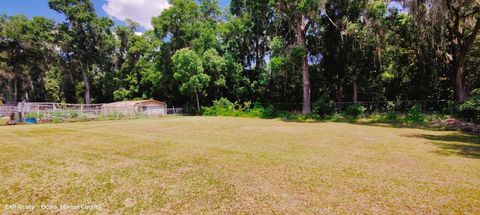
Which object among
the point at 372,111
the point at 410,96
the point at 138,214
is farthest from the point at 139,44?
the point at 138,214

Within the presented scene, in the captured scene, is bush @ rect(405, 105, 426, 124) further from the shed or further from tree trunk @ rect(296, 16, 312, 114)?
the shed

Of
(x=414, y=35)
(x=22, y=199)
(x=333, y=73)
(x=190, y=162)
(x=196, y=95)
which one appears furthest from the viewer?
(x=196, y=95)

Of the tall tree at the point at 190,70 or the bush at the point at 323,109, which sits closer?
the bush at the point at 323,109

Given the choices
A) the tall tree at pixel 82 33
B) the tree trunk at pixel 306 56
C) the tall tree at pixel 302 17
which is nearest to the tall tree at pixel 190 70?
the tall tree at pixel 302 17

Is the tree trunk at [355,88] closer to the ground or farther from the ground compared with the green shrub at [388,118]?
farther from the ground

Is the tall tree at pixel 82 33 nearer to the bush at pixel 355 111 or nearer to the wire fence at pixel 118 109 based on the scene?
the wire fence at pixel 118 109

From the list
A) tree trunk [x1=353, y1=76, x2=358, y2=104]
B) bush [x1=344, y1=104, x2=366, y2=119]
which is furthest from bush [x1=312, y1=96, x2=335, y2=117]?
tree trunk [x1=353, y1=76, x2=358, y2=104]

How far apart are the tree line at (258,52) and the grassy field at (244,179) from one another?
12460 mm

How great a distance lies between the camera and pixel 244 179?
409cm

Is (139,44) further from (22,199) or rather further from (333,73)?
(22,199)

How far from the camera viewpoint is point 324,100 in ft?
65.0

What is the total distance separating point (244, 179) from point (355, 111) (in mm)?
16477

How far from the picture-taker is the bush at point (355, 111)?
1790 cm

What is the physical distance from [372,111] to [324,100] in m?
3.72
